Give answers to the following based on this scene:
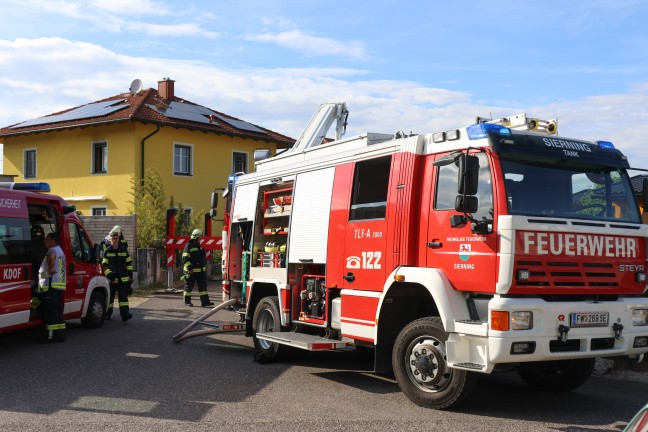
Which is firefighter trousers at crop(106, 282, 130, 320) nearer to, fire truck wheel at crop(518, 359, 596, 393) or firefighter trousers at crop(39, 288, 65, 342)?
firefighter trousers at crop(39, 288, 65, 342)

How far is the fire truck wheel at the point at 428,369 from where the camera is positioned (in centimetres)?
687

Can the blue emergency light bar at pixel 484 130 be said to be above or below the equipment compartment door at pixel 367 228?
above

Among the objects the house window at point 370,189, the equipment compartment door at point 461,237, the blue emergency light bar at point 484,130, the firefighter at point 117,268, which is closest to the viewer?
the equipment compartment door at point 461,237

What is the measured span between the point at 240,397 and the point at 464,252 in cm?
278

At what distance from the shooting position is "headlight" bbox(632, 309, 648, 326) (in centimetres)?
715

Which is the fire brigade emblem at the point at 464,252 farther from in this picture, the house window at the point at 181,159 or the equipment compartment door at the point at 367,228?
the house window at the point at 181,159

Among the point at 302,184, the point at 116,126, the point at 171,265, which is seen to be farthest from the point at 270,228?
the point at 116,126

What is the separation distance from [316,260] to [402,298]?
5.51 ft

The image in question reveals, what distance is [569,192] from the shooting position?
7246mm

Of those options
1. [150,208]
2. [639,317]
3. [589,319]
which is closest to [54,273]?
[589,319]

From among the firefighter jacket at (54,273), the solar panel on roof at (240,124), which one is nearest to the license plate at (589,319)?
the firefighter jacket at (54,273)

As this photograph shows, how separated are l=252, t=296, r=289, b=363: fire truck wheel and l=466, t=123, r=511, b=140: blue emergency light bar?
4.07 m

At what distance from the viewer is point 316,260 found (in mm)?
9156

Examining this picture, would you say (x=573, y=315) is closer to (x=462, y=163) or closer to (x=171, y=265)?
(x=462, y=163)
